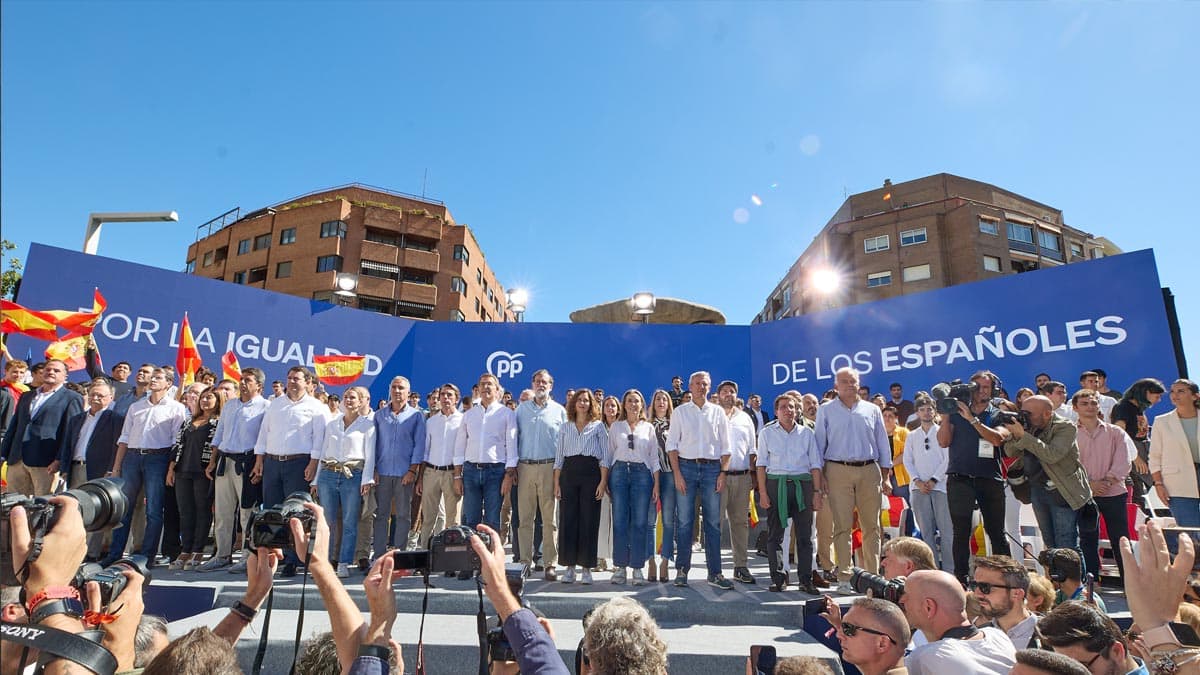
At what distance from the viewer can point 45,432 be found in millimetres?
6680

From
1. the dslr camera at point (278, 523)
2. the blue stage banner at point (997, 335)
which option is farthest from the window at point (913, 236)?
the dslr camera at point (278, 523)

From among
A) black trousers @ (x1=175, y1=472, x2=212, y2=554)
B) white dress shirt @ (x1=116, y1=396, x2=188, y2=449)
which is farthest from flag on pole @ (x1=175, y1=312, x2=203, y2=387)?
black trousers @ (x1=175, y1=472, x2=212, y2=554)

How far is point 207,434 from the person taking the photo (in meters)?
6.67

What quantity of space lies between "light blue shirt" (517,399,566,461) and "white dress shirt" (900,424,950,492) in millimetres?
3489

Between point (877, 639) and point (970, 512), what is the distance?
396 cm

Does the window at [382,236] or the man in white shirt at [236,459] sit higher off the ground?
the window at [382,236]

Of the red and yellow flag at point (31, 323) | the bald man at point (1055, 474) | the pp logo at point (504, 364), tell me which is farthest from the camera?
the pp logo at point (504, 364)

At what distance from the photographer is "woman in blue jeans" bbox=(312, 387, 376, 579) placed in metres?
6.28

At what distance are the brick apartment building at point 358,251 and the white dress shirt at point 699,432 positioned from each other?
34.6m

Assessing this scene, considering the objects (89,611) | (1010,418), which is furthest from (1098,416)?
(89,611)

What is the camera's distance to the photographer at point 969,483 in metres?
5.43

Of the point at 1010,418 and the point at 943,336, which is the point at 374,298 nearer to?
the point at 943,336

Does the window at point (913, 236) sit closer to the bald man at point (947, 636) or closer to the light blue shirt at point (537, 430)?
the light blue shirt at point (537, 430)

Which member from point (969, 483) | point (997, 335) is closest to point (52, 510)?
point (969, 483)
